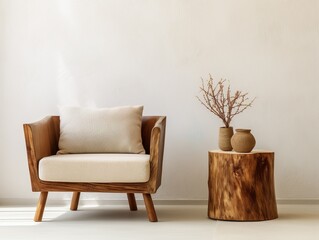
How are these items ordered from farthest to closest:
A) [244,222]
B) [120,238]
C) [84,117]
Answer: [84,117]
[244,222]
[120,238]

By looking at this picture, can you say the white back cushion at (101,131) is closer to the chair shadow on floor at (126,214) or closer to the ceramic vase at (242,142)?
the chair shadow on floor at (126,214)

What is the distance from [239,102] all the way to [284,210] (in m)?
0.86

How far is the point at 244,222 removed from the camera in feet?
15.0

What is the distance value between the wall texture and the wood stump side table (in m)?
0.75

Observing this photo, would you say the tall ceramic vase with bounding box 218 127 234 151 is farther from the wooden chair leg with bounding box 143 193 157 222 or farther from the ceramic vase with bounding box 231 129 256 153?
the wooden chair leg with bounding box 143 193 157 222

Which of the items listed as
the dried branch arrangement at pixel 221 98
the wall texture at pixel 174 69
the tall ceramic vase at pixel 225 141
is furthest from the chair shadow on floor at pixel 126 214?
the dried branch arrangement at pixel 221 98

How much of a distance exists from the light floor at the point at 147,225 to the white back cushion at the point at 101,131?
1.52 feet

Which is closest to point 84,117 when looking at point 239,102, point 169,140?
point 169,140

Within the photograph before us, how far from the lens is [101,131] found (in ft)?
16.2

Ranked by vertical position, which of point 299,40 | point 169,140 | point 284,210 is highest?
point 299,40

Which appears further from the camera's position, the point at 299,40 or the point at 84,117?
the point at 299,40

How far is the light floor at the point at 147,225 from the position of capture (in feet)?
13.5

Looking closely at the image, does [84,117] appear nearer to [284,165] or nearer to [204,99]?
[204,99]

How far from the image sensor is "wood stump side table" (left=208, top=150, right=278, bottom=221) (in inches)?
180
